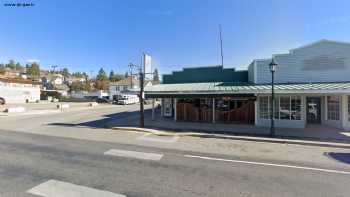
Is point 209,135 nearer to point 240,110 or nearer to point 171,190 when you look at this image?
point 240,110

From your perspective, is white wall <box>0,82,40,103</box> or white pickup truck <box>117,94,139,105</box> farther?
white pickup truck <box>117,94,139,105</box>

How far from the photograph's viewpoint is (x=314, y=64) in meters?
15.0

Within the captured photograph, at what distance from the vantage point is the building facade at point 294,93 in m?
14.3

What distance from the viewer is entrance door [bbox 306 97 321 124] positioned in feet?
53.7

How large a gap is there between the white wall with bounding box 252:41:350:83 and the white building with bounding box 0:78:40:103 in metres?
53.4

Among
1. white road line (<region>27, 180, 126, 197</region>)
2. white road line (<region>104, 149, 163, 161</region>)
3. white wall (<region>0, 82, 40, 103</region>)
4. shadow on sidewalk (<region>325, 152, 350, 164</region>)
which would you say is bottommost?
shadow on sidewalk (<region>325, 152, 350, 164</region>)

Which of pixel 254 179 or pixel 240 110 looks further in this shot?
pixel 240 110

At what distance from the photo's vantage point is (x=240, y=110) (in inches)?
677

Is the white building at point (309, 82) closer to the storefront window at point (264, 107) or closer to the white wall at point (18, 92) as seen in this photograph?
the storefront window at point (264, 107)

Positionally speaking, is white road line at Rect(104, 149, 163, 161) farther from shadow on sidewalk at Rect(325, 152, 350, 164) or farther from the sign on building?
the sign on building

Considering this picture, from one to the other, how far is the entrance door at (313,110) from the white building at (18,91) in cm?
5569

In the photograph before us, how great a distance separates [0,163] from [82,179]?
318cm

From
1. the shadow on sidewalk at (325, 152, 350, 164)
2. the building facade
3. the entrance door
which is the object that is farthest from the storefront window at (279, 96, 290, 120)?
the shadow on sidewalk at (325, 152, 350, 164)

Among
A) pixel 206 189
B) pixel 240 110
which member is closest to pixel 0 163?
pixel 206 189
